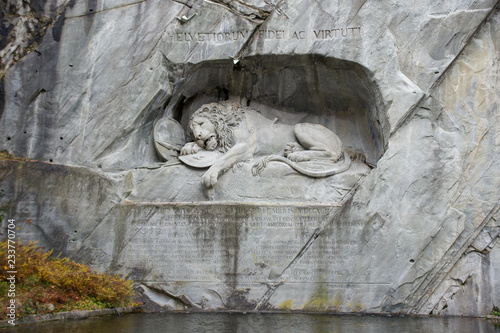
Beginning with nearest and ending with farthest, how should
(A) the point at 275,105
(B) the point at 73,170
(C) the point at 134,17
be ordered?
(B) the point at 73,170, (C) the point at 134,17, (A) the point at 275,105

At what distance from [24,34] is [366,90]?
20.6 feet

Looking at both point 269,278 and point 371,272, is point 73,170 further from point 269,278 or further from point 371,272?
point 371,272

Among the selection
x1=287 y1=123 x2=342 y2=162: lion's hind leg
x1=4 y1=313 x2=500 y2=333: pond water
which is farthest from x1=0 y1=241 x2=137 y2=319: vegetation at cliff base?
x1=287 y1=123 x2=342 y2=162: lion's hind leg

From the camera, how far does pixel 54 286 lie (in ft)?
23.0

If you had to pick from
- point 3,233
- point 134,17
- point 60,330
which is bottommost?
point 60,330

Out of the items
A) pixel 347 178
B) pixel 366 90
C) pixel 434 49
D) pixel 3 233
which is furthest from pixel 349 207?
pixel 3 233

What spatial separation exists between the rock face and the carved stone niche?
0.04m

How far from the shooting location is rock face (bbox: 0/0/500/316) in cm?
807

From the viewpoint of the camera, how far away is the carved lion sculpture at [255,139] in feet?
29.9

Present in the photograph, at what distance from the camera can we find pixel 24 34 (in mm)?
9148

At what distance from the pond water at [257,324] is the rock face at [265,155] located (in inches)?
22.5

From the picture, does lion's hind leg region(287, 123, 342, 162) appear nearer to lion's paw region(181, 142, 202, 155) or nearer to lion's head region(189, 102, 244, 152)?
lion's head region(189, 102, 244, 152)

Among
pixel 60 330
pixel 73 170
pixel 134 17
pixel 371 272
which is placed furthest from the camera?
pixel 134 17

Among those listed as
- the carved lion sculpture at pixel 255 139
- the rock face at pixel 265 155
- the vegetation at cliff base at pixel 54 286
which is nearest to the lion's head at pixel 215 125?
the carved lion sculpture at pixel 255 139
